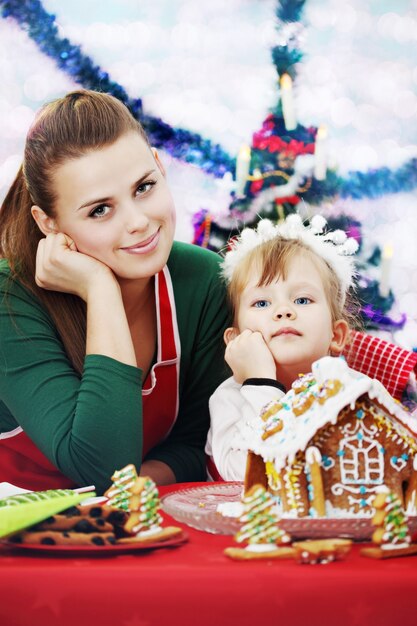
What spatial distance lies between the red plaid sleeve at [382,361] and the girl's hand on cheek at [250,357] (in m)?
0.68

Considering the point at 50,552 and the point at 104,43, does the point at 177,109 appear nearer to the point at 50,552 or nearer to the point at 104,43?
the point at 104,43

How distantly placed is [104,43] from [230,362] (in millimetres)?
1837

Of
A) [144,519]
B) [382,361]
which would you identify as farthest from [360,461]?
[382,361]

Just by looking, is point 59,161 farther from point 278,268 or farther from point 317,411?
point 317,411

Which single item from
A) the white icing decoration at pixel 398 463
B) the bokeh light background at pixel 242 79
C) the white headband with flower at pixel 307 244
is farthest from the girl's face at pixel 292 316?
the bokeh light background at pixel 242 79

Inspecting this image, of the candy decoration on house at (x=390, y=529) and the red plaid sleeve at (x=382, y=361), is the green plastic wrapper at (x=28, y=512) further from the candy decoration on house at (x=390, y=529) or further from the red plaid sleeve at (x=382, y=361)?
the red plaid sleeve at (x=382, y=361)

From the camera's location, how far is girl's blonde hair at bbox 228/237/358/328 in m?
1.50

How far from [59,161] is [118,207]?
0.49 ft

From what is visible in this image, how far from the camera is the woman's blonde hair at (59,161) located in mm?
1428

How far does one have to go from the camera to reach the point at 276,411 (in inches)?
38.3

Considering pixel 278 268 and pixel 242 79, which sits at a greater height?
pixel 242 79

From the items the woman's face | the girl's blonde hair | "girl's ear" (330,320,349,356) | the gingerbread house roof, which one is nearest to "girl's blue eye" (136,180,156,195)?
the woman's face

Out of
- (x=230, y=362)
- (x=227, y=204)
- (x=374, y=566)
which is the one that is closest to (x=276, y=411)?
(x=374, y=566)

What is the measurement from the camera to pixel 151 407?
5.32 feet
